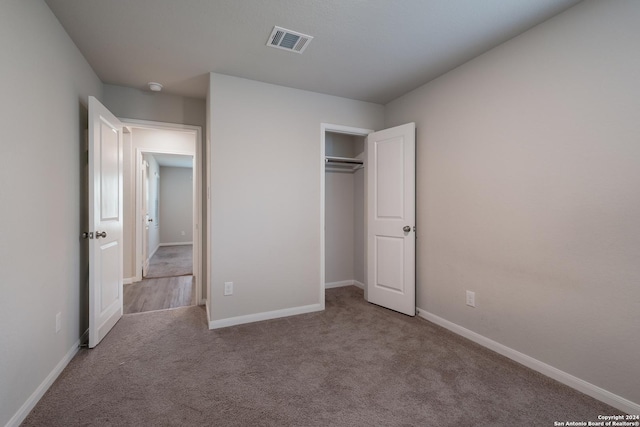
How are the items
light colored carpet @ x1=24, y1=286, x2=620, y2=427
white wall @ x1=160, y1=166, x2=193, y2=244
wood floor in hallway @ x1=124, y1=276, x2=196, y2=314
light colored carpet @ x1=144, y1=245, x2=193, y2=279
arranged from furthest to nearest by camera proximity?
1. white wall @ x1=160, y1=166, x2=193, y2=244
2. light colored carpet @ x1=144, y1=245, x2=193, y2=279
3. wood floor in hallway @ x1=124, y1=276, x2=196, y2=314
4. light colored carpet @ x1=24, y1=286, x2=620, y2=427

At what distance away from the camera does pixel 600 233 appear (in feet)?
5.64

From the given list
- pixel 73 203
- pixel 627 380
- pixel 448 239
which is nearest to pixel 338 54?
pixel 448 239

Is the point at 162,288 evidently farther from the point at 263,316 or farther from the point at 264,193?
the point at 264,193

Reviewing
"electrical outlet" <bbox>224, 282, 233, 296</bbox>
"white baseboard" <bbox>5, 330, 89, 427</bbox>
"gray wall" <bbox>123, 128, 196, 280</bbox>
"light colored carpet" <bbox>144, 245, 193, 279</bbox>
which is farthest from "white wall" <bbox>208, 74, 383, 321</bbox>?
"light colored carpet" <bbox>144, 245, 193, 279</bbox>

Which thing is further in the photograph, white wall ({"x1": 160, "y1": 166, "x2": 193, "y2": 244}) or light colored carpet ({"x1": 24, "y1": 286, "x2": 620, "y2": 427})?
white wall ({"x1": 160, "y1": 166, "x2": 193, "y2": 244})

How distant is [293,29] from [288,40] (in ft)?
0.49

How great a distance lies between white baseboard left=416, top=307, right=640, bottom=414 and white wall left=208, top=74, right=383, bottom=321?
1552 millimetres

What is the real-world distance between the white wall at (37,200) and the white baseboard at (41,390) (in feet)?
0.04

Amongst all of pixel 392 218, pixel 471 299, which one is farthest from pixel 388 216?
pixel 471 299

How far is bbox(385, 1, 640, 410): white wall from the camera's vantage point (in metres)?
1.64

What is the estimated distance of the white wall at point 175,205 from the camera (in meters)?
8.89

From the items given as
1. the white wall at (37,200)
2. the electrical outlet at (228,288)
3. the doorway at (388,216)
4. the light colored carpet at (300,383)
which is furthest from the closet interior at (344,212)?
the white wall at (37,200)

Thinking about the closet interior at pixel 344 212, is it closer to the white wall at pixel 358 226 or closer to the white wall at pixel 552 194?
the white wall at pixel 358 226

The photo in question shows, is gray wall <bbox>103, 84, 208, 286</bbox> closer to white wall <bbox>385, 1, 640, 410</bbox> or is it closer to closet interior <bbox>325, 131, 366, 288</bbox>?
closet interior <bbox>325, 131, 366, 288</bbox>
